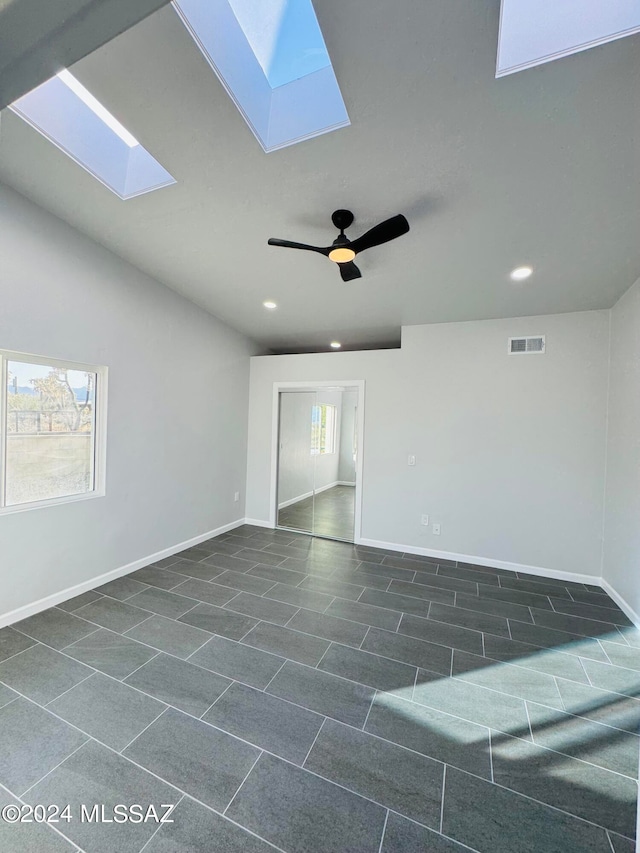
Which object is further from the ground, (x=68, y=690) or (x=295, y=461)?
(x=295, y=461)

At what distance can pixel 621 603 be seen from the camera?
9.95ft

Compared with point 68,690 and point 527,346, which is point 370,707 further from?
point 527,346

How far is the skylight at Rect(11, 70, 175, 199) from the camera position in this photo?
1.98 m

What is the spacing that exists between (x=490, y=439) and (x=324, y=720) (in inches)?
122

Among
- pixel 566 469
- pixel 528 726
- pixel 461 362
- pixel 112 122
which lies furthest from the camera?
pixel 461 362

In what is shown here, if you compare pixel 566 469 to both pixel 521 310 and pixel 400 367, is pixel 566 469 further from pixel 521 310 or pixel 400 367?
pixel 400 367

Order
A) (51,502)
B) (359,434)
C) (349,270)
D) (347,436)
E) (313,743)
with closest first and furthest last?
(313,743), (349,270), (51,502), (359,434), (347,436)

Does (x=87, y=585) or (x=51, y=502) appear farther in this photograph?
(x=87, y=585)

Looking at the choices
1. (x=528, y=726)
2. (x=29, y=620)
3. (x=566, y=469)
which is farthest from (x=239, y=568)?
(x=566, y=469)

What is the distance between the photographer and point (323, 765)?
5.13ft

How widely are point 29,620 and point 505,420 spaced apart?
183 inches

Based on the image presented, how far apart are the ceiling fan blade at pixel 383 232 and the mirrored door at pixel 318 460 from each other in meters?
2.40

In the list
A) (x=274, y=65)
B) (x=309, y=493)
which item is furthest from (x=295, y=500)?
(x=274, y=65)

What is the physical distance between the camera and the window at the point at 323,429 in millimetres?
4800
